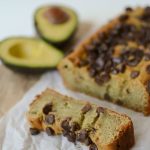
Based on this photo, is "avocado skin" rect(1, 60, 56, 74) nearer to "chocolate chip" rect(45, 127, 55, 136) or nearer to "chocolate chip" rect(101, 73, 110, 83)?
"chocolate chip" rect(101, 73, 110, 83)

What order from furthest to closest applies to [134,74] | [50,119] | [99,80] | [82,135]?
[99,80] → [134,74] → [50,119] → [82,135]

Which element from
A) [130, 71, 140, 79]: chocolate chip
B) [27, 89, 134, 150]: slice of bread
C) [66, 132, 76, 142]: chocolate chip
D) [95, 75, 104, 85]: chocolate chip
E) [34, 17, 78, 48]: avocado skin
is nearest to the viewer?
[27, 89, 134, 150]: slice of bread

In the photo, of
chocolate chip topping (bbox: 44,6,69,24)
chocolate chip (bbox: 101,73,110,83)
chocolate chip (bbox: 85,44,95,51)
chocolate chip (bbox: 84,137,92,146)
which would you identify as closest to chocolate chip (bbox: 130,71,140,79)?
chocolate chip (bbox: 101,73,110,83)

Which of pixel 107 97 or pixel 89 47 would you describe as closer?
pixel 107 97

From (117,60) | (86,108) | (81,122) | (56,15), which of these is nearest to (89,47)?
(117,60)

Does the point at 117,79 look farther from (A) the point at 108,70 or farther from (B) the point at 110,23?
(B) the point at 110,23

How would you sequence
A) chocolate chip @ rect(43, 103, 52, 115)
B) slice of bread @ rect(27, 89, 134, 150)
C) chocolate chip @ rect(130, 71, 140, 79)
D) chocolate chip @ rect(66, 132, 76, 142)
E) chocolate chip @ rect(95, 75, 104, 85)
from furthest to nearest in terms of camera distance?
chocolate chip @ rect(95, 75, 104, 85) < chocolate chip @ rect(130, 71, 140, 79) < chocolate chip @ rect(43, 103, 52, 115) < chocolate chip @ rect(66, 132, 76, 142) < slice of bread @ rect(27, 89, 134, 150)

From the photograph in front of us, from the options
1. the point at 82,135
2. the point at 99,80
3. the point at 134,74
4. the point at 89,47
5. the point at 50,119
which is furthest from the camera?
the point at 89,47

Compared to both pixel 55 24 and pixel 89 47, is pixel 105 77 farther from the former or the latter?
pixel 55 24
